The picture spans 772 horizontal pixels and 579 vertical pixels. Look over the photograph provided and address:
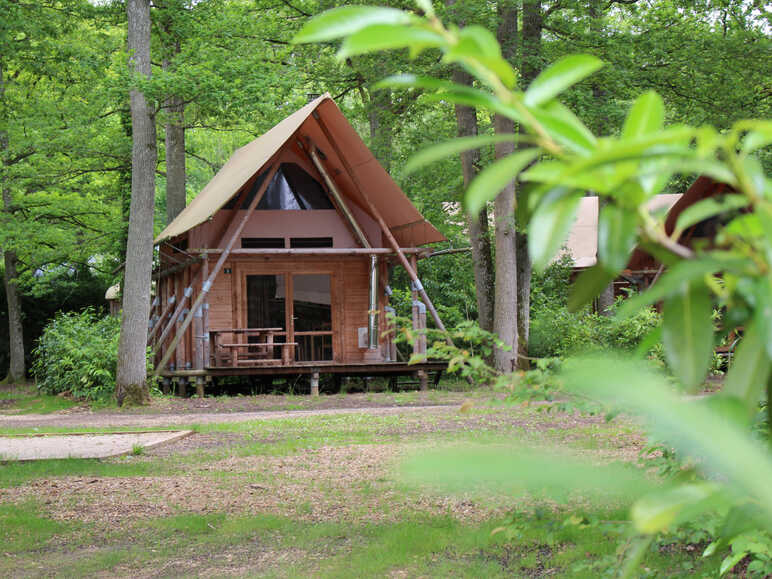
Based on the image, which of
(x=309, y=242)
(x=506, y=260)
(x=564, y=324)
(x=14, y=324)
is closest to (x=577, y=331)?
(x=564, y=324)

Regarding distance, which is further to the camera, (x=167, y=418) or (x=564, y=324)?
(x=564, y=324)

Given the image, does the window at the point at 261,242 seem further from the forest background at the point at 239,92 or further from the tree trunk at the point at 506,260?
the tree trunk at the point at 506,260

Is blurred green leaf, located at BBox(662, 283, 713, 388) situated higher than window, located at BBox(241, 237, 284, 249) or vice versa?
window, located at BBox(241, 237, 284, 249)

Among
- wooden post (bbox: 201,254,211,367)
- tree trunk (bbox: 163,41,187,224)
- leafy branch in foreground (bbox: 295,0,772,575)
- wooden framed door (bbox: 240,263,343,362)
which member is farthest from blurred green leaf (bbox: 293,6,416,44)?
tree trunk (bbox: 163,41,187,224)

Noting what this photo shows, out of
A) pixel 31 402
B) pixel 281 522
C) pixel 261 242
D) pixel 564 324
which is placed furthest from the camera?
pixel 564 324

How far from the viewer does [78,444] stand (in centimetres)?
870

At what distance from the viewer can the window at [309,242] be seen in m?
17.7

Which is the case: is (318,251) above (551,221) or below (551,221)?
above

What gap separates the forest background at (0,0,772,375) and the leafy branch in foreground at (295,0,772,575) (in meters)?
10.4

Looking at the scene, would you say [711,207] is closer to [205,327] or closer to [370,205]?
[205,327]

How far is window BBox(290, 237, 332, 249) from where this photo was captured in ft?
58.0

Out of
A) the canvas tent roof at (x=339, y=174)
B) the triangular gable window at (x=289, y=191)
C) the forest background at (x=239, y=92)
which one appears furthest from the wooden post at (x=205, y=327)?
the forest background at (x=239, y=92)

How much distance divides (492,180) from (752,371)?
7.4 inches

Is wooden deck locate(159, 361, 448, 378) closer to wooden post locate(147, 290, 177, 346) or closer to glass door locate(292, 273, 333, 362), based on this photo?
glass door locate(292, 273, 333, 362)
